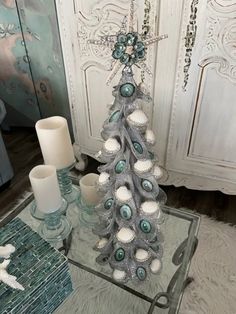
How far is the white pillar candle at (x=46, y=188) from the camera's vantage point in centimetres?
83

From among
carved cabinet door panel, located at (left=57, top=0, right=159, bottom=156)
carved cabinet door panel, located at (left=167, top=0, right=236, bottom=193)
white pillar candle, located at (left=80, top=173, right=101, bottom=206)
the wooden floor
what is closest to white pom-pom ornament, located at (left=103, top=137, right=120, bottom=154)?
white pillar candle, located at (left=80, top=173, right=101, bottom=206)

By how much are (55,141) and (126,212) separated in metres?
0.30

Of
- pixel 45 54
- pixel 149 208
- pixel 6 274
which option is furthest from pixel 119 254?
pixel 45 54

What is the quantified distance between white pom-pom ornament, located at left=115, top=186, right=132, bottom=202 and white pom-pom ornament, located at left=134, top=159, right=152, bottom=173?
0.19ft

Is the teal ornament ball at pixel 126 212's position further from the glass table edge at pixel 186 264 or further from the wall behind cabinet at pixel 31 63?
the wall behind cabinet at pixel 31 63

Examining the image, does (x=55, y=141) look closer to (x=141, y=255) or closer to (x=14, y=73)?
(x=141, y=255)

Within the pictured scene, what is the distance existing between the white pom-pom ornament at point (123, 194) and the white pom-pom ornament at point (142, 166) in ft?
0.19

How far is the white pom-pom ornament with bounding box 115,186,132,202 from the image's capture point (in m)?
0.72

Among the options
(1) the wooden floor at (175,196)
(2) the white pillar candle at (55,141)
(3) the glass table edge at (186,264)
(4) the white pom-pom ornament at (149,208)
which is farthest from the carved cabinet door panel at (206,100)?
(4) the white pom-pom ornament at (149,208)

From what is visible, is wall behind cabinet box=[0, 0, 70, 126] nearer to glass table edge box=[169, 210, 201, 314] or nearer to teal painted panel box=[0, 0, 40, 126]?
teal painted panel box=[0, 0, 40, 126]

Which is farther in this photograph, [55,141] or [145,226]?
[55,141]

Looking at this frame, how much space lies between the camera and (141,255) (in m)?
0.81

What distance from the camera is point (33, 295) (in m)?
0.69

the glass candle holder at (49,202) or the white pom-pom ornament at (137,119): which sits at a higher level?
the white pom-pom ornament at (137,119)
